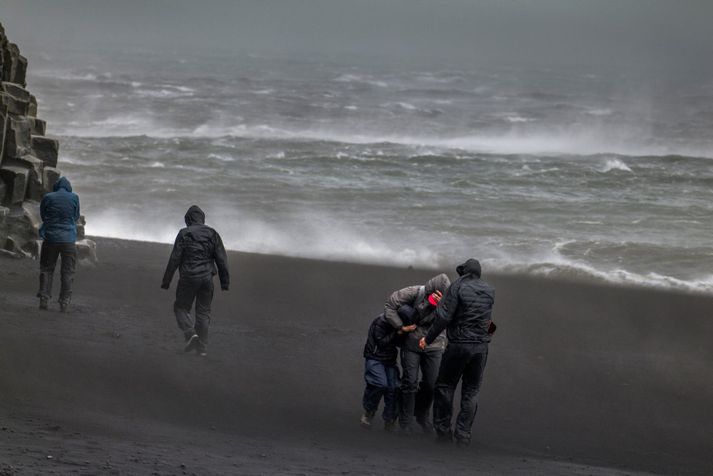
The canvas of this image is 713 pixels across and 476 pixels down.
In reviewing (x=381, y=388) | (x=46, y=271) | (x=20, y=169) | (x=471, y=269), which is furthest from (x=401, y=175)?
(x=471, y=269)

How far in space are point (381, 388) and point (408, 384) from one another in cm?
22

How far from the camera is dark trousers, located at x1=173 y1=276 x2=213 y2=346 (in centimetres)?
1062

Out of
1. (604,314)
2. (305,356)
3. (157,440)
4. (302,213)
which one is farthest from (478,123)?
(157,440)

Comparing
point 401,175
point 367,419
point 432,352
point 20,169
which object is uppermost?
point 401,175

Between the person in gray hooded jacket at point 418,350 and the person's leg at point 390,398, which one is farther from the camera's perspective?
the person's leg at point 390,398

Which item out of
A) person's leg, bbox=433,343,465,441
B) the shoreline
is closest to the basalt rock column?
the shoreline

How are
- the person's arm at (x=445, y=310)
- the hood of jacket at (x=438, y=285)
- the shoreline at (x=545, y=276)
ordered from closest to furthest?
the person's arm at (x=445, y=310) < the hood of jacket at (x=438, y=285) < the shoreline at (x=545, y=276)

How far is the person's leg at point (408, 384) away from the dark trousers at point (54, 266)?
170 inches

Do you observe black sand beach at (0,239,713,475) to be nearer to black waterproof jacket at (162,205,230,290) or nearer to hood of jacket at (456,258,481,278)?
black waterproof jacket at (162,205,230,290)

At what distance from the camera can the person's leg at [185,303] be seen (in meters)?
10.6

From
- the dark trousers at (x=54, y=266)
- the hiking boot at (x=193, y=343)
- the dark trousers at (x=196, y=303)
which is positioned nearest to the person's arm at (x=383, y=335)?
the dark trousers at (x=196, y=303)

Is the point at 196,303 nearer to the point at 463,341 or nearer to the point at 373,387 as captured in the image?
the point at 373,387

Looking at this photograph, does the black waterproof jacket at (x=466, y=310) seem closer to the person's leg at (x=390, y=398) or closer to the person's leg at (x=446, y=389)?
the person's leg at (x=446, y=389)

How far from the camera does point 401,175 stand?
3005 centimetres
